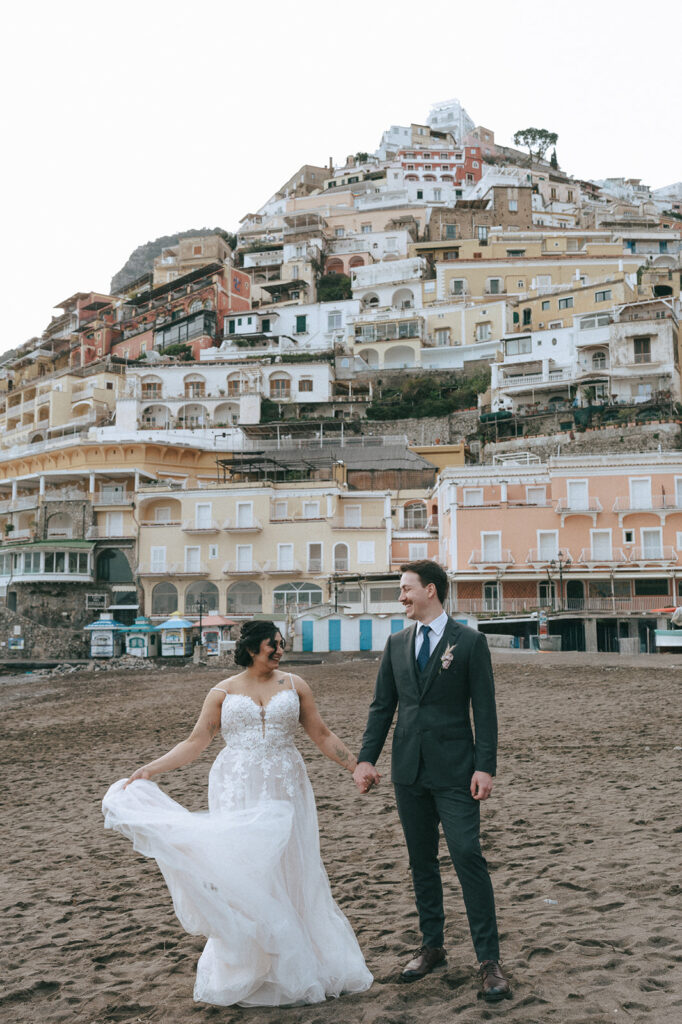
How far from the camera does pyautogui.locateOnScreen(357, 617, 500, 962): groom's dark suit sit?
153 inches

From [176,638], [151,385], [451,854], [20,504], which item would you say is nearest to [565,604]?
[176,638]

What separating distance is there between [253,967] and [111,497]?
40.8 m

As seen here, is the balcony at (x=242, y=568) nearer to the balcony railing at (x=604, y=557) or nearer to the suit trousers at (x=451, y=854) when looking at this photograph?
the balcony railing at (x=604, y=557)

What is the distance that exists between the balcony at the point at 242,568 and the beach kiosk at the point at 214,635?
3.67m

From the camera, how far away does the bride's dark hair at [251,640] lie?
431 centimetres

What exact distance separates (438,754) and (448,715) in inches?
7.5

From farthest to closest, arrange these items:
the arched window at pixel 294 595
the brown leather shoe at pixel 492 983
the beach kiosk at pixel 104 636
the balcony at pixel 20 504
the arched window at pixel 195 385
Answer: the arched window at pixel 195 385, the balcony at pixel 20 504, the arched window at pixel 294 595, the beach kiosk at pixel 104 636, the brown leather shoe at pixel 492 983

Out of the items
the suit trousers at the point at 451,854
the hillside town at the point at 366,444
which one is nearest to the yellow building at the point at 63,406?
the hillside town at the point at 366,444

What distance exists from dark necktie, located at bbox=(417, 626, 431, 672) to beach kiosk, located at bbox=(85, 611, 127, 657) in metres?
34.1

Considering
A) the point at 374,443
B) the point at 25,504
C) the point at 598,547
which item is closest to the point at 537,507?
the point at 598,547

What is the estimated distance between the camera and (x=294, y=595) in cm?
3847

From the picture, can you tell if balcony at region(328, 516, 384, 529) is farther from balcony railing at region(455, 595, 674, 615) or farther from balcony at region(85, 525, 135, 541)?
balcony at region(85, 525, 135, 541)

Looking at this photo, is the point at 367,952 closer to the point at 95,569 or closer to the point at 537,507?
the point at 537,507

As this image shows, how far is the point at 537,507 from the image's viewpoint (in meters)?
34.9
